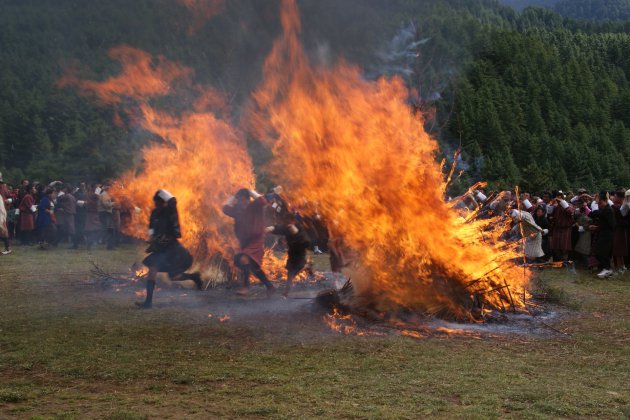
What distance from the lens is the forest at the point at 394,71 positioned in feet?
56.6

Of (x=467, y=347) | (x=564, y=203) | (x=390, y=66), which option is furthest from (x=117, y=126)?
(x=467, y=347)

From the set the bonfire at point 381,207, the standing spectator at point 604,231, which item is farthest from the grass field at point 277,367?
the standing spectator at point 604,231

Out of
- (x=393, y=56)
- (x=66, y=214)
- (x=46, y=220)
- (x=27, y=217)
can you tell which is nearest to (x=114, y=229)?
(x=66, y=214)

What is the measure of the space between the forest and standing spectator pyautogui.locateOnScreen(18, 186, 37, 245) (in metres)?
5.45

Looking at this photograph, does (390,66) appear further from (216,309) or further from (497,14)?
(497,14)

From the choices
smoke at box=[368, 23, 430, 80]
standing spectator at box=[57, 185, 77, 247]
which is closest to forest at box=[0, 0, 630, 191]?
smoke at box=[368, 23, 430, 80]

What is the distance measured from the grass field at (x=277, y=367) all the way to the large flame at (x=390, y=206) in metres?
1.09

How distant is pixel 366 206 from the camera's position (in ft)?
31.1

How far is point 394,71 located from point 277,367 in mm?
13949

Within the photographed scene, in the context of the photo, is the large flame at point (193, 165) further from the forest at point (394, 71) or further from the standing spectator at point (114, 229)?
the standing spectator at point (114, 229)

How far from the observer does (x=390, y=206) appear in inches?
369

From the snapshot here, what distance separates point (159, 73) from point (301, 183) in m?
5.68

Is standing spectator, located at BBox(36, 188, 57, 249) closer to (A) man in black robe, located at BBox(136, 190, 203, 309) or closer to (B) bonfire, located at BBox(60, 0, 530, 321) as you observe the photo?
(B) bonfire, located at BBox(60, 0, 530, 321)

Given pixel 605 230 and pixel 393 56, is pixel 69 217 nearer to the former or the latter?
pixel 393 56
